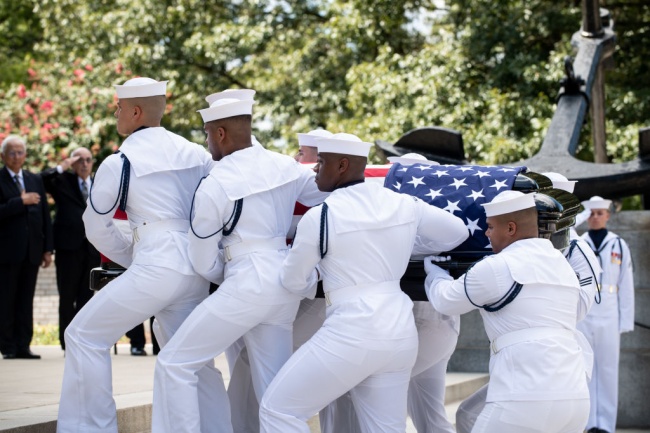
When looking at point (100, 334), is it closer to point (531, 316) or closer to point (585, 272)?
point (531, 316)

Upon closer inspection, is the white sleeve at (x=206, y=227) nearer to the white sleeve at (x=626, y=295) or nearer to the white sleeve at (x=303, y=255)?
the white sleeve at (x=303, y=255)

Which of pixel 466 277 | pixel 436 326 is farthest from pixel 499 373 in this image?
pixel 436 326

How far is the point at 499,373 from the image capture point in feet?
16.0

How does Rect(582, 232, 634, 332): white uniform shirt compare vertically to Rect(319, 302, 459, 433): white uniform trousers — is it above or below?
below

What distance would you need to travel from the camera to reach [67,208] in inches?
388

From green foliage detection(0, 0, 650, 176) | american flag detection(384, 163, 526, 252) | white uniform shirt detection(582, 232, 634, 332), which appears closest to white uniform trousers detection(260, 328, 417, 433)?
american flag detection(384, 163, 526, 252)

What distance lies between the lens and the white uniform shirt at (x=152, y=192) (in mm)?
5574

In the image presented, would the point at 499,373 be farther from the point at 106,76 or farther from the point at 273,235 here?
the point at 106,76

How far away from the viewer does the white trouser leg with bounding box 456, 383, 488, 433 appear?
224 inches

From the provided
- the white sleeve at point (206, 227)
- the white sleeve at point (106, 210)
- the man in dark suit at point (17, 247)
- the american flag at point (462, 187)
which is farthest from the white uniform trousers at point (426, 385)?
the man in dark suit at point (17, 247)

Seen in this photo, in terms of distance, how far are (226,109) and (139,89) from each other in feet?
1.76

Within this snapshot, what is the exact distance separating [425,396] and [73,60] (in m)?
14.0

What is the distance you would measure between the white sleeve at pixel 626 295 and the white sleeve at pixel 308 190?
4.79 metres

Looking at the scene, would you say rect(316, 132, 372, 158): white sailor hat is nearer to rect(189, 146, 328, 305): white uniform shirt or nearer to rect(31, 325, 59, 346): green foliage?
rect(189, 146, 328, 305): white uniform shirt
